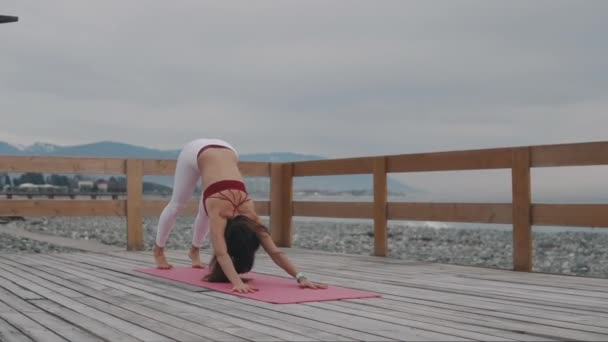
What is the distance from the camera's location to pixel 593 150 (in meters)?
6.02

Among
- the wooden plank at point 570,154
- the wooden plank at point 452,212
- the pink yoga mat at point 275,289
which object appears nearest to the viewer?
the pink yoga mat at point 275,289

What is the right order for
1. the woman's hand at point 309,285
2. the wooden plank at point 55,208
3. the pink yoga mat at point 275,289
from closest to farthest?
the pink yoga mat at point 275,289 < the woman's hand at point 309,285 < the wooden plank at point 55,208

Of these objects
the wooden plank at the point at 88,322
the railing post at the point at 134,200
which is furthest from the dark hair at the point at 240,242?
the railing post at the point at 134,200

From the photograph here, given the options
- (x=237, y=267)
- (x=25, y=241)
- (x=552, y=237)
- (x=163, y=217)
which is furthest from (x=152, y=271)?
(x=552, y=237)

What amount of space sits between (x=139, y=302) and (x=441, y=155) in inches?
153

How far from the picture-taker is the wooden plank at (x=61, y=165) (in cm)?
844

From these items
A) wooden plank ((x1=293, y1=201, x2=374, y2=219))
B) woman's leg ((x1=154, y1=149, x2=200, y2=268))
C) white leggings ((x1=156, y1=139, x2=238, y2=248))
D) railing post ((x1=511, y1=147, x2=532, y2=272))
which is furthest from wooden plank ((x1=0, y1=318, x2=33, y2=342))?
wooden plank ((x1=293, y1=201, x2=374, y2=219))

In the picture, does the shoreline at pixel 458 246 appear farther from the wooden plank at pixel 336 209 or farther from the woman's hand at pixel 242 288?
the woman's hand at pixel 242 288

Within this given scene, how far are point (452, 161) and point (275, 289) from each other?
9.77 feet

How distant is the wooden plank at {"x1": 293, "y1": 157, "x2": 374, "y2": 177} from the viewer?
27.0 feet

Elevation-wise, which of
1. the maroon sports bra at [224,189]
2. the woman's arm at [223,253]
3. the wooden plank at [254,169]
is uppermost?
the wooden plank at [254,169]

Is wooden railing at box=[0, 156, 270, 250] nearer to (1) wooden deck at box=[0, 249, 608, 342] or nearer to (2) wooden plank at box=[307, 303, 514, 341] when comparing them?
(1) wooden deck at box=[0, 249, 608, 342]

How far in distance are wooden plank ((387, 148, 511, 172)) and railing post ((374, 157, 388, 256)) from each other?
115mm

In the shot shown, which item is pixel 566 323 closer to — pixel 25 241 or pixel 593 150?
pixel 593 150
